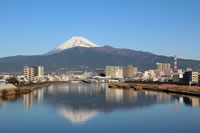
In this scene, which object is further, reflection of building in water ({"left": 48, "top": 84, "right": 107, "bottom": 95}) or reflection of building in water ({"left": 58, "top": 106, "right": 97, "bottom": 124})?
reflection of building in water ({"left": 48, "top": 84, "right": 107, "bottom": 95})

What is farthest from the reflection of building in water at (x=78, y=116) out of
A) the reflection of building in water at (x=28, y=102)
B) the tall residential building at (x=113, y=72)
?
the tall residential building at (x=113, y=72)

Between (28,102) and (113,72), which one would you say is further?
(113,72)

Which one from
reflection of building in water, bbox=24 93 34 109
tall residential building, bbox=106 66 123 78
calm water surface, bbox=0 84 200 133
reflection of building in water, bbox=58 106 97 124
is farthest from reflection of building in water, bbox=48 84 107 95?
tall residential building, bbox=106 66 123 78

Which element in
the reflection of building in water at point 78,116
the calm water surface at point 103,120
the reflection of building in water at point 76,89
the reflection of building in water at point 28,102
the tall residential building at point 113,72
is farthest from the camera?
the tall residential building at point 113,72

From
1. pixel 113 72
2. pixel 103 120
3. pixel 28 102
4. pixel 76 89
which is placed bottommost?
pixel 103 120

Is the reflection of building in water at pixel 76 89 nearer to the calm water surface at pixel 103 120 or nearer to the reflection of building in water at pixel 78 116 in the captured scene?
the reflection of building in water at pixel 78 116

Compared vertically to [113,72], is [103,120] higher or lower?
lower

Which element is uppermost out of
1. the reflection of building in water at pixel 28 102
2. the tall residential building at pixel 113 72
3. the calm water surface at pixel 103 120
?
the tall residential building at pixel 113 72

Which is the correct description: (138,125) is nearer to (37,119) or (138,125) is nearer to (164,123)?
(164,123)

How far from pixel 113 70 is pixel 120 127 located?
15431cm

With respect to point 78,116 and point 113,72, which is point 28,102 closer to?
point 78,116

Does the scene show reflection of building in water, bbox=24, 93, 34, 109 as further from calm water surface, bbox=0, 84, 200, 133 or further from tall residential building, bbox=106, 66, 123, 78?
tall residential building, bbox=106, 66, 123, 78

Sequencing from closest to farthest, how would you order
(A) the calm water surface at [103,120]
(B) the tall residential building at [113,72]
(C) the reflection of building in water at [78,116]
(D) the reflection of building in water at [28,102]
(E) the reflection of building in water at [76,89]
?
(A) the calm water surface at [103,120] → (C) the reflection of building in water at [78,116] → (D) the reflection of building in water at [28,102] → (E) the reflection of building in water at [76,89] → (B) the tall residential building at [113,72]

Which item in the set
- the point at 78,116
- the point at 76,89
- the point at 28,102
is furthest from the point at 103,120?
the point at 76,89
